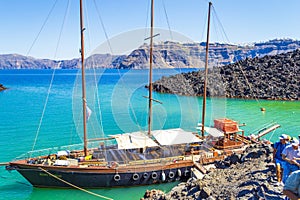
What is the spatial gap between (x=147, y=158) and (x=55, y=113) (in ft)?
94.8

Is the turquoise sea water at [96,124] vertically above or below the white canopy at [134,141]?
below

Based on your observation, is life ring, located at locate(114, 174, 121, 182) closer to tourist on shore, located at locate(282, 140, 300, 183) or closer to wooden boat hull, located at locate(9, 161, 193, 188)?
wooden boat hull, located at locate(9, 161, 193, 188)

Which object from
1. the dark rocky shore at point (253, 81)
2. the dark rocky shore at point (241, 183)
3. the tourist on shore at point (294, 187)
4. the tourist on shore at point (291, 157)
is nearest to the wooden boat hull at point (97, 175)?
the dark rocky shore at point (241, 183)

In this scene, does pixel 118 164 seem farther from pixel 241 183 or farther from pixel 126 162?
pixel 241 183

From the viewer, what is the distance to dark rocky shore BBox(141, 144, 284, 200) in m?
9.35

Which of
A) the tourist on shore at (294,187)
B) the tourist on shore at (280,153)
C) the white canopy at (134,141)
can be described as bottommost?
the white canopy at (134,141)

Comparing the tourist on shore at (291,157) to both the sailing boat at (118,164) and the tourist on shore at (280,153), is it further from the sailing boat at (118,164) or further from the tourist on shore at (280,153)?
the sailing boat at (118,164)

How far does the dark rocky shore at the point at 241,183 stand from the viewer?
9352mm

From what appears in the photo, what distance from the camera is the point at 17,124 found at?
114 feet

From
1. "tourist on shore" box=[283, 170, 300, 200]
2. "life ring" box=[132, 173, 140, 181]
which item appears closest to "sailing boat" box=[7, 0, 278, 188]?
"life ring" box=[132, 173, 140, 181]

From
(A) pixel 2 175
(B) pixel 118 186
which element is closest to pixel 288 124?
(B) pixel 118 186

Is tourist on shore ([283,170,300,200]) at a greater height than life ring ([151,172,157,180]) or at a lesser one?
greater

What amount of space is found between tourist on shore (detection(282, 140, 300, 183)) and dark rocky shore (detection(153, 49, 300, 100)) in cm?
4153

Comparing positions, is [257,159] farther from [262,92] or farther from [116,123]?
[262,92]
